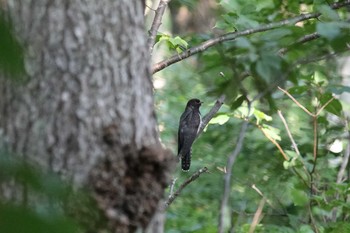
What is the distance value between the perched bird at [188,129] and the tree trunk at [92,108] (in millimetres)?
4268

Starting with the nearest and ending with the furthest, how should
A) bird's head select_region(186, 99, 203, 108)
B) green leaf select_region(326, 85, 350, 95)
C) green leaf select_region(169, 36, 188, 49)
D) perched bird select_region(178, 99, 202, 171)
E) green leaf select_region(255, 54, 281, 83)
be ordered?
green leaf select_region(255, 54, 281, 83) → green leaf select_region(169, 36, 188, 49) → green leaf select_region(326, 85, 350, 95) → perched bird select_region(178, 99, 202, 171) → bird's head select_region(186, 99, 203, 108)

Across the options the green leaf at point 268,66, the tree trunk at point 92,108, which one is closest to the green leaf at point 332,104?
the green leaf at point 268,66

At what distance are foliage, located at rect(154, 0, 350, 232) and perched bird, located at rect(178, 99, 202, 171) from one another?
14 cm

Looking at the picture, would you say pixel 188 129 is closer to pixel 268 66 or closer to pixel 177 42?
pixel 177 42

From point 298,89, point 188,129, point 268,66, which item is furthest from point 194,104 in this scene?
point 268,66

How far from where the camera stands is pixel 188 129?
6477 millimetres

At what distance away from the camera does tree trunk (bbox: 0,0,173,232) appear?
1.57 metres

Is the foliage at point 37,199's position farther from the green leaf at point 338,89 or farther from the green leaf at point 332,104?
the green leaf at point 332,104

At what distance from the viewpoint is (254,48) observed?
177 cm

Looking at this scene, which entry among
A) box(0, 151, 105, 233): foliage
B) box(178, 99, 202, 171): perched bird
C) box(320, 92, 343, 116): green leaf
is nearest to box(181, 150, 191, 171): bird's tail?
box(178, 99, 202, 171): perched bird

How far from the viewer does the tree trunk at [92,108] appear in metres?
1.57

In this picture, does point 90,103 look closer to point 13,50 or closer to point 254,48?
point 254,48

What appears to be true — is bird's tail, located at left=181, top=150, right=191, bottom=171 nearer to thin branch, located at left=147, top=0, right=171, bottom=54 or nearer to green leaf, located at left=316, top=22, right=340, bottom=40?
thin branch, located at left=147, top=0, right=171, bottom=54

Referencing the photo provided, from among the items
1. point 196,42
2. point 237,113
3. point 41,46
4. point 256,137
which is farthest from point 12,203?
point 256,137
